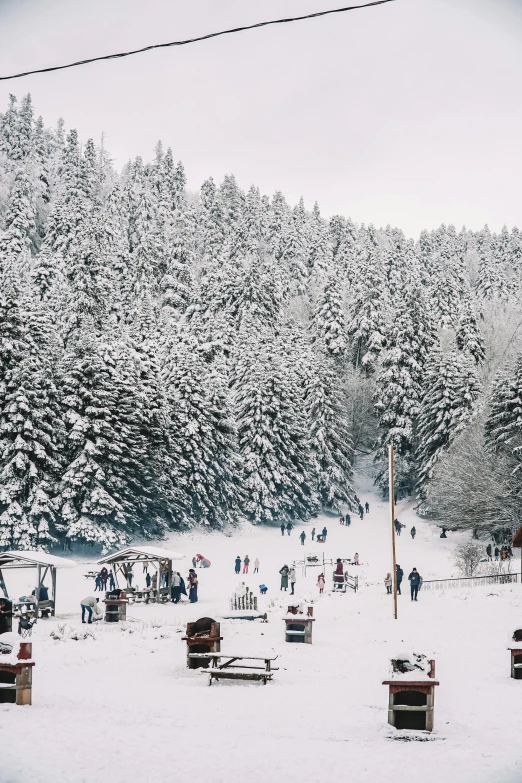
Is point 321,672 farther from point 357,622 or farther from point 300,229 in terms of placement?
point 300,229

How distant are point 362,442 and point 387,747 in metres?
75.0

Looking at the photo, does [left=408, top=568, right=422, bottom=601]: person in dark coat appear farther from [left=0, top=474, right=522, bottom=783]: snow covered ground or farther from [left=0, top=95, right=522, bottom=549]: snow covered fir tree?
[left=0, top=95, right=522, bottom=549]: snow covered fir tree

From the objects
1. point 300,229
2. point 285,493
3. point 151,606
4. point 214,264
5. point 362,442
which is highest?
point 300,229

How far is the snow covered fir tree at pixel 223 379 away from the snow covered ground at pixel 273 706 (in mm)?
23609

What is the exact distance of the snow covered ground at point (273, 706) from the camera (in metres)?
10.1

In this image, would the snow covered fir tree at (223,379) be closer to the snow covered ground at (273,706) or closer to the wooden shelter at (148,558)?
the wooden shelter at (148,558)

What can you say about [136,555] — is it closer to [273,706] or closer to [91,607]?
[91,607]

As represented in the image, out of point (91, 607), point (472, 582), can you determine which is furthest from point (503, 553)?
point (91, 607)

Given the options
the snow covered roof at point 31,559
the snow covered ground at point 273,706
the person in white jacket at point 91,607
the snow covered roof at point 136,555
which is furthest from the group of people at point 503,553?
the person in white jacket at point 91,607

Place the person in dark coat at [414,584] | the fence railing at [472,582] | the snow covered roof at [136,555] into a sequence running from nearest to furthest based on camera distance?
1. the snow covered roof at [136,555]
2. the person in dark coat at [414,584]
3. the fence railing at [472,582]

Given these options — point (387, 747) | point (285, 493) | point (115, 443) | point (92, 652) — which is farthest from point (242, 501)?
point (387, 747)

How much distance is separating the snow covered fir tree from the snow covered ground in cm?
2361

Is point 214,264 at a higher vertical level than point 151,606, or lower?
higher

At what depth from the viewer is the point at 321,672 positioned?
17828 millimetres
